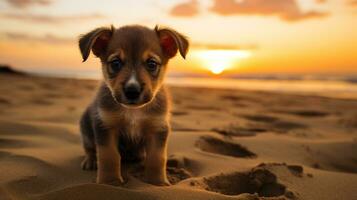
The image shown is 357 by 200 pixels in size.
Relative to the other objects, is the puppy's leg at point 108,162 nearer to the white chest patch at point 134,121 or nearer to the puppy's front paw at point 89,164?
the white chest patch at point 134,121

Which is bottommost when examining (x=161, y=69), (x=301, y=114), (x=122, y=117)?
(x=301, y=114)

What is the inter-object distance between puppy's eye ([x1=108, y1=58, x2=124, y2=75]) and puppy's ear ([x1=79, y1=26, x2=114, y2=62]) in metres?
0.21

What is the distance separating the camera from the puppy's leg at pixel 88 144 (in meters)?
3.83

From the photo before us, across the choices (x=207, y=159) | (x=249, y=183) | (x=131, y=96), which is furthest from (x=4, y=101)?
(x=249, y=183)

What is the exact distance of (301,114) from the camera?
852 centimetres

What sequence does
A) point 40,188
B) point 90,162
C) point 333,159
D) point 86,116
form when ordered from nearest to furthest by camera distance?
point 40,188, point 90,162, point 86,116, point 333,159

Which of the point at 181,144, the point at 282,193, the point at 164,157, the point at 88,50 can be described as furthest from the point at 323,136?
the point at 88,50

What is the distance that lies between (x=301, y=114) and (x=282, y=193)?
558 cm

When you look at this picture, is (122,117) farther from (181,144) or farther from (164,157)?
(181,144)

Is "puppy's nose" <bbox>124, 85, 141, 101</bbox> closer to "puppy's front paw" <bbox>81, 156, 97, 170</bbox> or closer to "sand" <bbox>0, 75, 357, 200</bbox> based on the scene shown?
"sand" <bbox>0, 75, 357, 200</bbox>

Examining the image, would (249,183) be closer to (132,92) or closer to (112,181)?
(112,181)

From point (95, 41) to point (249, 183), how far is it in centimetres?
182

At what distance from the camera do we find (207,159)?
163 inches

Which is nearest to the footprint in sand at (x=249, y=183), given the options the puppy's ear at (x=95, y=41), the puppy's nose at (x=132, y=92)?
the puppy's nose at (x=132, y=92)
